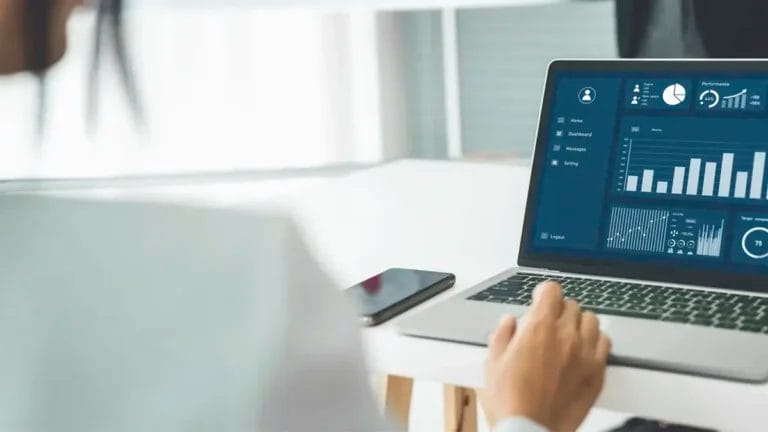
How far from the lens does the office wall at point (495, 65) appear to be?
276cm

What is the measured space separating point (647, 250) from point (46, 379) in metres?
0.82

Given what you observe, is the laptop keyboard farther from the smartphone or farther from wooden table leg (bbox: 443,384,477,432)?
wooden table leg (bbox: 443,384,477,432)

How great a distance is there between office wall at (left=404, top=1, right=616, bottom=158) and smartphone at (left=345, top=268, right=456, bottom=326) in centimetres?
161

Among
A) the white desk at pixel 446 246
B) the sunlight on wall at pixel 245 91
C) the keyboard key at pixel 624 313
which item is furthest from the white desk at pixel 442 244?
the sunlight on wall at pixel 245 91

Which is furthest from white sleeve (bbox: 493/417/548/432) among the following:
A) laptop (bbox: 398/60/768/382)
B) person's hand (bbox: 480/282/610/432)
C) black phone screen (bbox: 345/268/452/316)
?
black phone screen (bbox: 345/268/452/316)

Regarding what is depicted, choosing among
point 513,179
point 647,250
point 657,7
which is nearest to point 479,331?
point 647,250

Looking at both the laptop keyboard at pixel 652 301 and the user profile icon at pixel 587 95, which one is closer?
the laptop keyboard at pixel 652 301

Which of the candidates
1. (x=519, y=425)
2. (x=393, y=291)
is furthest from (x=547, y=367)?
(x=393, y=291)

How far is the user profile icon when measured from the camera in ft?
4.22

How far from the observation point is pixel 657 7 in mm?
2285

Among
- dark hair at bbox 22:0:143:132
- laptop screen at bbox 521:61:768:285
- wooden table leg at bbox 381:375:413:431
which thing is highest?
dark hair at bbox 22:0:143:132

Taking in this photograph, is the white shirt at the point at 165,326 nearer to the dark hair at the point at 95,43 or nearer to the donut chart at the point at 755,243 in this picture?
the dark hair at the point at 95,43

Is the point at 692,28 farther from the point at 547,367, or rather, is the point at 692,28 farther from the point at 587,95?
the point at 547,367

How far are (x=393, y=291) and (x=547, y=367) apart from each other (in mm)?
289
